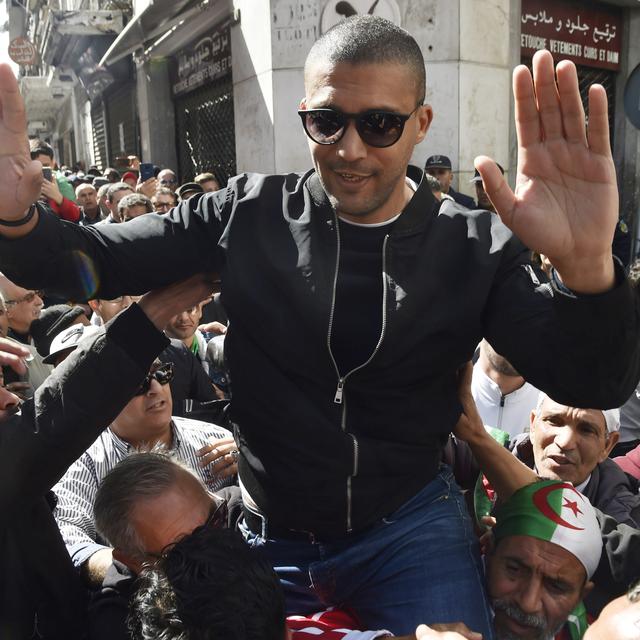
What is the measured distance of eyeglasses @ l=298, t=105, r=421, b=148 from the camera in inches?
69.1

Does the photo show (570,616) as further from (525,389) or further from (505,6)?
(505,6)

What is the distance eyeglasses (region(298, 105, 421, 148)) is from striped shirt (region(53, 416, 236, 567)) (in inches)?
57.8

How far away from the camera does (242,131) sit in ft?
30.3

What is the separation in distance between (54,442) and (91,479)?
128 cm

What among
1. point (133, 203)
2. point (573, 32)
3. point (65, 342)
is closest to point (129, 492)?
point (65, 342)

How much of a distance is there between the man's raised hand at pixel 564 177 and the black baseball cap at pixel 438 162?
6277 mm

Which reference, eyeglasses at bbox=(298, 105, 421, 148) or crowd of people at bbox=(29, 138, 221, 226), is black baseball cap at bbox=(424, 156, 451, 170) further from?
eyeglasses at bbox=(298, 105, 421, 148)

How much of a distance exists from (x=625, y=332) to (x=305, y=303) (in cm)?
73

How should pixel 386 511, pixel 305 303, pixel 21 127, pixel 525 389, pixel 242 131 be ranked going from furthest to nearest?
1. pixel 242 131
2. pixel 525 389
3. pixel 386 511
4. pixel 305 303
5. pixel 21 127

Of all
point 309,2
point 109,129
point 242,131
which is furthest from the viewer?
point 109,129

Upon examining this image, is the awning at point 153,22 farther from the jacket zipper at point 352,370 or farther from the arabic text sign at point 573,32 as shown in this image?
the jacket zipper at point 352,370

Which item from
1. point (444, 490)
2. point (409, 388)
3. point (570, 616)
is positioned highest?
point (409, 388)

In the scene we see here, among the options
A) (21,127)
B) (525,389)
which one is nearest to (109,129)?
(525,389)

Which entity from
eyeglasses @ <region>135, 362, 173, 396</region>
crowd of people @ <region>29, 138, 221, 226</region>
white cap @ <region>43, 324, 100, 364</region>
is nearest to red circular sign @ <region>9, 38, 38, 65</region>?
crowd of people @ <region>29, 138, 221, 226</region>
